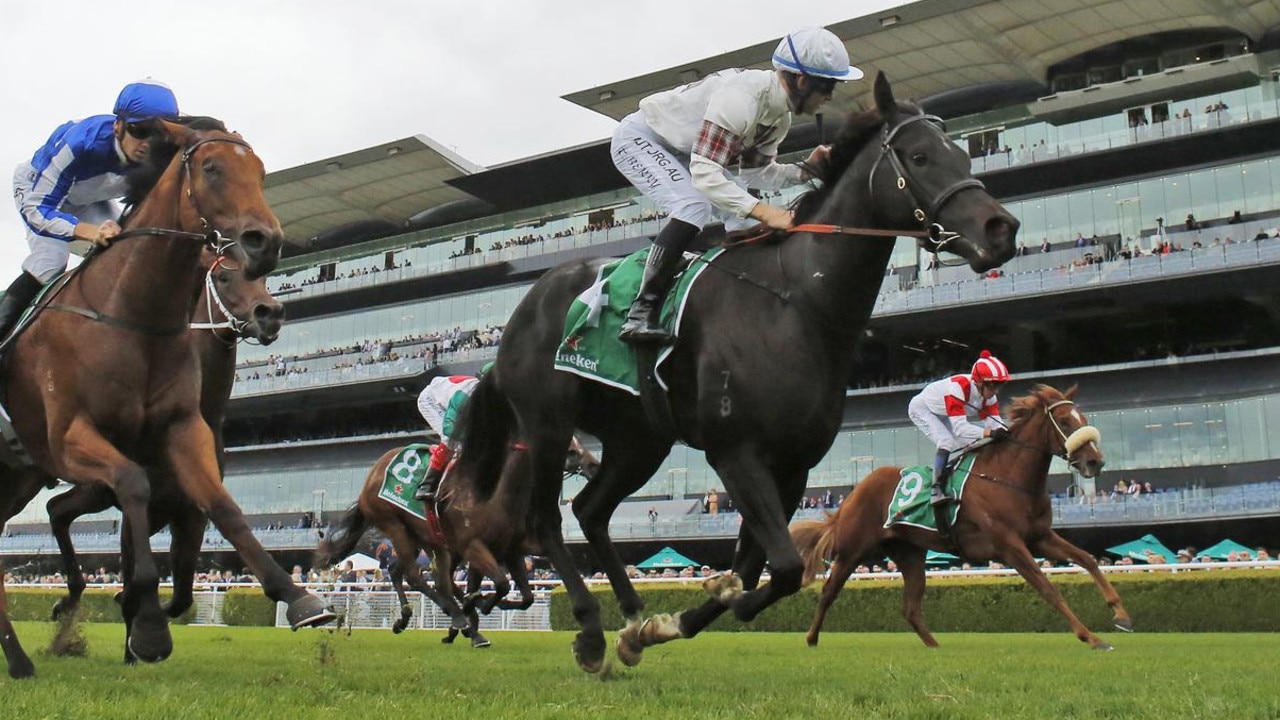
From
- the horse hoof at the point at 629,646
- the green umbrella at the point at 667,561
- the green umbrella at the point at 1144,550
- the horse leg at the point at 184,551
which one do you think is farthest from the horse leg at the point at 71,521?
the green umbrella at the point at 667,561

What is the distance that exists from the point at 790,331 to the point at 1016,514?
5.75 metres

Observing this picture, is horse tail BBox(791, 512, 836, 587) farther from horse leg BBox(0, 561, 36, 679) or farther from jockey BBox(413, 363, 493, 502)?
horse leg BBox(0, 561, 36, 679)

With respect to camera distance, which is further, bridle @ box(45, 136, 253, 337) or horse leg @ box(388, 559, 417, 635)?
horse leg @ box(388, 559, 417, 635)

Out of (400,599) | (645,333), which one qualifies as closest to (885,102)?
(645,333)

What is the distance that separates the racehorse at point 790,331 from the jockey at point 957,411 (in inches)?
220

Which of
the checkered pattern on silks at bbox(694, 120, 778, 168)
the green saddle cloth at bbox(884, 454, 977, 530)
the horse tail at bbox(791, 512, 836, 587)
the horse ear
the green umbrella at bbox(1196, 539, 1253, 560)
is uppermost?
the horse ear

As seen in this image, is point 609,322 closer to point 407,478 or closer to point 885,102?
point 885,102

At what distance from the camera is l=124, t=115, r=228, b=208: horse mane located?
5.57m

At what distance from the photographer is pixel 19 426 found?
568 centimetres

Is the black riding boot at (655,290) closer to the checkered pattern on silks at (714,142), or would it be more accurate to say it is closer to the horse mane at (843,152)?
the checkered pattern on silks at (714,142)

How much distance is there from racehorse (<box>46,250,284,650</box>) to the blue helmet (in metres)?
0.69

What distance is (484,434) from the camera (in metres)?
6.93

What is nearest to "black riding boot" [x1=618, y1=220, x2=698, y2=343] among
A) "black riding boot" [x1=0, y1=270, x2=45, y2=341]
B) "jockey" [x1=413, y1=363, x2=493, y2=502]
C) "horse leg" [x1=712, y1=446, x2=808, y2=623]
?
"horse leg" [x1=712, y1=446, x2=808, y2=623]

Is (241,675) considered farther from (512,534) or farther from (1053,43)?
(1053,43)
